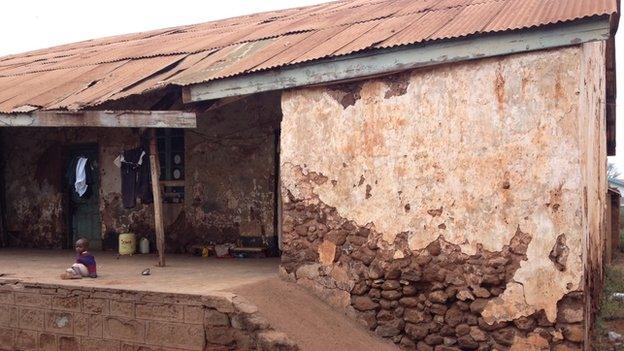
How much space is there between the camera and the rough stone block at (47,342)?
6785 mm

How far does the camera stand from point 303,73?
647cm

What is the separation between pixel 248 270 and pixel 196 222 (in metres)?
1.96

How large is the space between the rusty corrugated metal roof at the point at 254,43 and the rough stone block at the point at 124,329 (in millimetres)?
2537

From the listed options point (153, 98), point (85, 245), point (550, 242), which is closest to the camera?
point (550, 242)

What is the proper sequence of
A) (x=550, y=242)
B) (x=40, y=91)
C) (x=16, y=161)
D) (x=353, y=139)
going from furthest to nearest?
(x=16, y=161)
(x=40, y=91)
(x=353, y=139)
(x=550, y=242)

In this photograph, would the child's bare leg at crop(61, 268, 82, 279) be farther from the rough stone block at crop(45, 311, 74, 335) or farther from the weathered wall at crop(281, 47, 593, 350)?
the weathered wall at crop(281, 47, 593, 350)

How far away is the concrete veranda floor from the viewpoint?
6562mm

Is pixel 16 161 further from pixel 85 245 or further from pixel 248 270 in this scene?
pixel 248 270

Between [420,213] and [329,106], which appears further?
[329,106]

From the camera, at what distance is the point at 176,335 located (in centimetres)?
611

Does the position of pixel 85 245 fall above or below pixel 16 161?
below

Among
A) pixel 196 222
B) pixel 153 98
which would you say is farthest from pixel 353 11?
pixel 196 222

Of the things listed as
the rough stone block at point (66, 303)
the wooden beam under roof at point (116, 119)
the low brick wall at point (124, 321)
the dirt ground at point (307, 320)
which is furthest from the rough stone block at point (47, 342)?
the wooden beam under roof at point (116, 119)

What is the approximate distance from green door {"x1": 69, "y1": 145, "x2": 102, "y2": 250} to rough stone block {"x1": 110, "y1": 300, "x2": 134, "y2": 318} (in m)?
4.00
